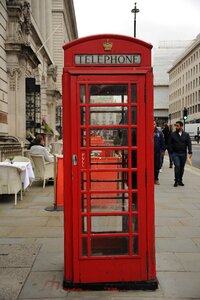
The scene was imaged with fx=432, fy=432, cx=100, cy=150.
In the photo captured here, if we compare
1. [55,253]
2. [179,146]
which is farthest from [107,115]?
[179,146]

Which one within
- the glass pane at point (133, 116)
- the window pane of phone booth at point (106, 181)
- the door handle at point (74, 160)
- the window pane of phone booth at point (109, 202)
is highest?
the glass pane at point (133, 116)

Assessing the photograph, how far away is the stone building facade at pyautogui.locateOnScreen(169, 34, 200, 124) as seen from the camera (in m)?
103

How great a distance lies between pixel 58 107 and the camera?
42.2 metres

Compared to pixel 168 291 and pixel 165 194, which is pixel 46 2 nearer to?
pixel 165 194

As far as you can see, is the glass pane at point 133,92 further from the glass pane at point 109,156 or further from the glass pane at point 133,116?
the glass pane at point 109,156

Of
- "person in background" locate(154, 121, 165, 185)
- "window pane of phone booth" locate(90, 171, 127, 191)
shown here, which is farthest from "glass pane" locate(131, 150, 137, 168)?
"person in background" locate(154, 121, 165, 185)

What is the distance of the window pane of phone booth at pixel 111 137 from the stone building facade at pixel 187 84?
9684 centimetres

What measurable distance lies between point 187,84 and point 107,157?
113 meters

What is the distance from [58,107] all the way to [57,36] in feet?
26.9

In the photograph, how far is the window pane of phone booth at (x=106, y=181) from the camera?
4.19 meters

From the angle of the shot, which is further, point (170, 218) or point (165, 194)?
point (165, 194)

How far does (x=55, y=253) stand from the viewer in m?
5.33

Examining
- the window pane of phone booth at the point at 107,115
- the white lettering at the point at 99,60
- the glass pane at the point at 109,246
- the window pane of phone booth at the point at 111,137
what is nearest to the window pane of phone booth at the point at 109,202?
the glass pane at the point at 109,246

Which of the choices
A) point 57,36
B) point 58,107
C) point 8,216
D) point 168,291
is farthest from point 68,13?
point 168,291
